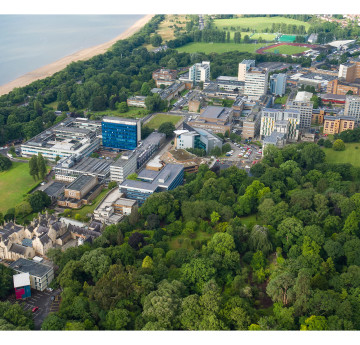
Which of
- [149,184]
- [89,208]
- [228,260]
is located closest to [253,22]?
[149,184]

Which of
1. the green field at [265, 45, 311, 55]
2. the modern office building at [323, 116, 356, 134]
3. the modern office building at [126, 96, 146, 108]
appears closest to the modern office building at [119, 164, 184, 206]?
the modern office building at [323, 116, 356, 134]

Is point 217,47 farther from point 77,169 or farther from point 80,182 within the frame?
→ point 80,182

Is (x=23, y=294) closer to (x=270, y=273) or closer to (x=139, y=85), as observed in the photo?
(x=270, y=273)

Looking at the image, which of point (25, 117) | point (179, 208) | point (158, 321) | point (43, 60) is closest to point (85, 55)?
point (43, 60)

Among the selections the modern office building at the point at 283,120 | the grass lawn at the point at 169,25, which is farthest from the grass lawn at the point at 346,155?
the grass lawn at the point at 169,25

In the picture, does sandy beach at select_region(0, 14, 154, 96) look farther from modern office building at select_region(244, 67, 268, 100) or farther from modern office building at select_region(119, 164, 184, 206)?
modern office building at select_region(119, 164, 184, 206)

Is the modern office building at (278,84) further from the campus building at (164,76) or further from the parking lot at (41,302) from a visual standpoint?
the parking lot at (41,302)

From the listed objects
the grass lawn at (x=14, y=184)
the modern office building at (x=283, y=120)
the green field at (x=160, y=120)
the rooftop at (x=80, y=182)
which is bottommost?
the grass lawn at (x=14, y=184)
